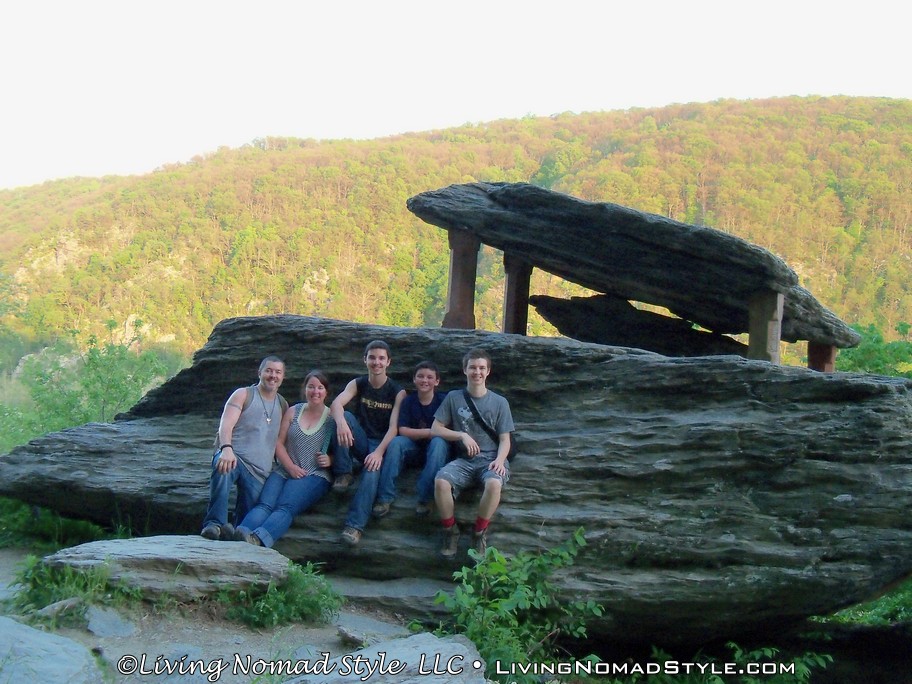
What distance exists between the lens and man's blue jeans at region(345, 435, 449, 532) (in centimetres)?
673

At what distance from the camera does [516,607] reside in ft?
19.6

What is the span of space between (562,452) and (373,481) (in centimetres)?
162

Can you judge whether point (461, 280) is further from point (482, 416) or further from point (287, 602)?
point (287, 602)

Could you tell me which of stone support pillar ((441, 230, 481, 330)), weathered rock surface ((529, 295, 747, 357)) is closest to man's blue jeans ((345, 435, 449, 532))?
stone support pillar ((441, 230, 481, 330))

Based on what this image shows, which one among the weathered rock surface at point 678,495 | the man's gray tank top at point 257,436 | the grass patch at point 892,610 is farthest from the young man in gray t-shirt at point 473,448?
the grass patch at point 892,610

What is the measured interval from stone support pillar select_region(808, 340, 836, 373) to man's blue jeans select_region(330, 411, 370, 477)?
5.61 m

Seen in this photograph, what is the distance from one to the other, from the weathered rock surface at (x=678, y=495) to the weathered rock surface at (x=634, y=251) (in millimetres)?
1625

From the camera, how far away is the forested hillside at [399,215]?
3616 cm

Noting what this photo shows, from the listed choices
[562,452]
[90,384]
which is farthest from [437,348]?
[90,384]

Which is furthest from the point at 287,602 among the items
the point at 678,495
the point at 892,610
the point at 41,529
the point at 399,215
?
the point at 399,215

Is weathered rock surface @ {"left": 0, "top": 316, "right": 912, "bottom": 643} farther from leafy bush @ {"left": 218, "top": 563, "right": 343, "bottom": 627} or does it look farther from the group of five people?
leafy bush @ {"left": 218, "top": 563, "right": 343, "bottom": 627}

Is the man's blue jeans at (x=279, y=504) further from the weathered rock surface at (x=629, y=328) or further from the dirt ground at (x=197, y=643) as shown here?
the weathered rock surface at (x=629, y=328)

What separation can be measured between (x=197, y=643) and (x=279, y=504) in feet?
5.56

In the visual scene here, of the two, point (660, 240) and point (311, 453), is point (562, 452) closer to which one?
point (311, 453)
